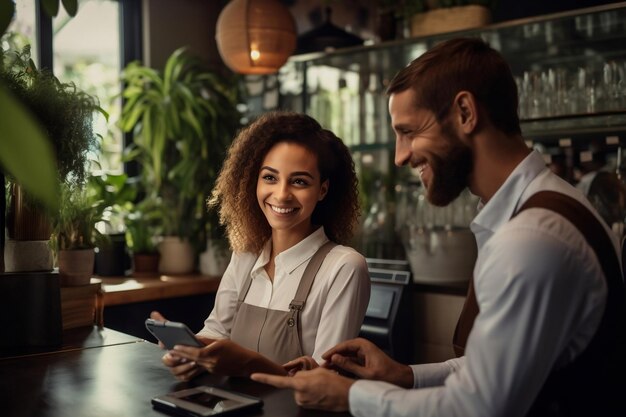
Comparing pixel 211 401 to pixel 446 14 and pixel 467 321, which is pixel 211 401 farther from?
pixel 446 14

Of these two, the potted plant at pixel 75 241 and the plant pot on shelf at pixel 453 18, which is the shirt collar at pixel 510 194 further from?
the plant pot on shelf at pixel 453 18

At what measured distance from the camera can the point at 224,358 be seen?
174cm

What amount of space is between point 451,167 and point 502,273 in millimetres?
328

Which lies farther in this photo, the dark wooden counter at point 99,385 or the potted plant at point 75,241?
the potted plant at point 75,241

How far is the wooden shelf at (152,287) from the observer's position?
3.68m

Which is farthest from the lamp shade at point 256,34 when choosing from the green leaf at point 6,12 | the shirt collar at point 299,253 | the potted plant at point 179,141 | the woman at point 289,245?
the green leaf at point 6,12

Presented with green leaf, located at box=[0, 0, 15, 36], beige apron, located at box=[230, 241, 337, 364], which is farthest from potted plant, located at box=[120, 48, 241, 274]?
green leaf, located at box=[0, 0, 15, 36]

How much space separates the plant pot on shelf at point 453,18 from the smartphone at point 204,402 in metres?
2.64

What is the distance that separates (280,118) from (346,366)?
105 cm

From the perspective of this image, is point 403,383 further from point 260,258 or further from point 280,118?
point 280,118

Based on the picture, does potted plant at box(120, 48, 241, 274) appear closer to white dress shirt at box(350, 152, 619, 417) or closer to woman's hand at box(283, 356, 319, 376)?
woman's hand at box(283, 356, 319, 376)

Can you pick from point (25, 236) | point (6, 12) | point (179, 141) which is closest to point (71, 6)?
point (6, 12)

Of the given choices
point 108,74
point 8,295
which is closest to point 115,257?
point 108,74

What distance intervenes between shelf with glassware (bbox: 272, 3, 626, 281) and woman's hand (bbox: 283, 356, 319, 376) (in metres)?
1.83
